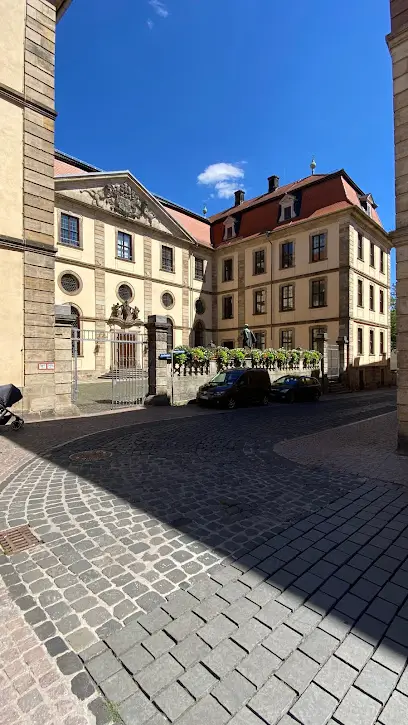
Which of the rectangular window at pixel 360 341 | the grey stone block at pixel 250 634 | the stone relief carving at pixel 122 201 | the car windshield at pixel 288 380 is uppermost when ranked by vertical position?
the stone relief carving at pixel 122 201

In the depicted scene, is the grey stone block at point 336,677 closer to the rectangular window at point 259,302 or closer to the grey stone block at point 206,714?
the grey stone block at point 206,714

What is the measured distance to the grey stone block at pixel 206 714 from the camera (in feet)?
5.80

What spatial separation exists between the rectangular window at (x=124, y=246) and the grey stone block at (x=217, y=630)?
91.6 ft

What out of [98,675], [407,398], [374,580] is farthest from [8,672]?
→ [407,398]

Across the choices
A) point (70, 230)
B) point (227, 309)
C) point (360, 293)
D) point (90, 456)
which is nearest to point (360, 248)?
point (360, 293)

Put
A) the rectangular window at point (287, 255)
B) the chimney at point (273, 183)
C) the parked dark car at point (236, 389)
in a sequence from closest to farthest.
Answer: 1. the parked dark car at point (236, 389)
2. the rectangular window at point (287, 255)
3. the chimney at point (273, 183)

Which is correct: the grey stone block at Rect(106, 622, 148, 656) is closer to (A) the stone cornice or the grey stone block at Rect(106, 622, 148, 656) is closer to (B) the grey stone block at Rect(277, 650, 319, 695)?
(B) the grey stone block at Rect(277, 650, 319, 695)

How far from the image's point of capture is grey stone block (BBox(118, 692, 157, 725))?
1787mm

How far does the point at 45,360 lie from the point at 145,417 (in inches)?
140

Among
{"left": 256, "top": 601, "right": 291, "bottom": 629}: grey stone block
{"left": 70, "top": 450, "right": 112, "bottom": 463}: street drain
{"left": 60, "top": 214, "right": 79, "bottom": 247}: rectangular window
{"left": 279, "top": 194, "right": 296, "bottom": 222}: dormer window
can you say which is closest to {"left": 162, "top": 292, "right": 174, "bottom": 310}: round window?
{"left": 60, "top": 214, "right": 79, "bottom": 247}: rectangular window

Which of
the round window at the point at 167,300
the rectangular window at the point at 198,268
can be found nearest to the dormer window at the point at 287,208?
the rectangular window at the point at 198,268

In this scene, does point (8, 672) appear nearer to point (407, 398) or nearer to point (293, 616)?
point (293, 616)

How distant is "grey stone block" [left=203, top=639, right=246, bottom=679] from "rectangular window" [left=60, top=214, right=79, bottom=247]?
26.0m

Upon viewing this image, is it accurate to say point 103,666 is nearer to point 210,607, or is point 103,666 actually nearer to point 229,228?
point 210,607
